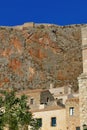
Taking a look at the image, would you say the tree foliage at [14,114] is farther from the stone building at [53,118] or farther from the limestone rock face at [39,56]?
the limestone rock face at [39,56]

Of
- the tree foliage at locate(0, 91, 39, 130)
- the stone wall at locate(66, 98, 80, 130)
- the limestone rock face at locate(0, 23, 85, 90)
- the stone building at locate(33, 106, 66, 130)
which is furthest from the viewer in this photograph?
the limestone rock face at locate(0, 23, 85, 90)

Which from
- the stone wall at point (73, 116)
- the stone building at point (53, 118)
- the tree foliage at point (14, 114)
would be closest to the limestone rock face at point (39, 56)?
the stone building at point (53, 118)

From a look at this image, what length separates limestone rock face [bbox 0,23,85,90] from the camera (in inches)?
3745

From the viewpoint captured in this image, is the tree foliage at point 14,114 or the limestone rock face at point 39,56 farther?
the limestone rock face at point 39,56

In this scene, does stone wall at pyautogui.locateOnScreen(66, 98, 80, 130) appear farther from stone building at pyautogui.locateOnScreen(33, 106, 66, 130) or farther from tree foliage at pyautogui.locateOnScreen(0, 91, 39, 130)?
Answer: tree foliage at pyautogui.locateOnScreen(0, 91, 39, 130)

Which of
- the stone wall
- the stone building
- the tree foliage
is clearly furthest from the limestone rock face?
the tree foliage

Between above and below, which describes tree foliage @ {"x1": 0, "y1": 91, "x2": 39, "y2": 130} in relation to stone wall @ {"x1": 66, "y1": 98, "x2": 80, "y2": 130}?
below

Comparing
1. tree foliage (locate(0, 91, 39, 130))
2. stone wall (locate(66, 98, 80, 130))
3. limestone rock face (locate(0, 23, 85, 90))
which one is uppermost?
limestone rock face (locate(0, 23, 85, 90))

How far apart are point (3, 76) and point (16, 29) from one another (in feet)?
56.0

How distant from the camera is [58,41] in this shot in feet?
350

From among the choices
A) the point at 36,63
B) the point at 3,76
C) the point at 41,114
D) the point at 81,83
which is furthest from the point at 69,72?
the point at 81,83

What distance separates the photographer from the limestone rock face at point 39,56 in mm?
95125

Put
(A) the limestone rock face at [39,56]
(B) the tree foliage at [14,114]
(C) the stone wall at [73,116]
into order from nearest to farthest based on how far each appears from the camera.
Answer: (B) the tree foliage at [14,114] → (C) the stone wall at [73,116] → (A) the limestone rock face at [39,56]

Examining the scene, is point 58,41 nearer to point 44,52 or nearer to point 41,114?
point 44,52
